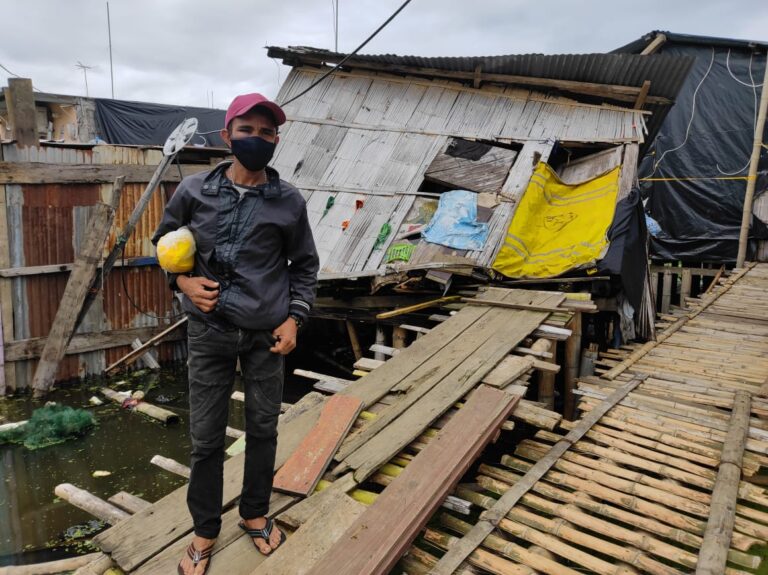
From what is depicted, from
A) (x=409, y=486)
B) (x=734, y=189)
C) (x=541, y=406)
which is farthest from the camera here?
(x=734, y=189)

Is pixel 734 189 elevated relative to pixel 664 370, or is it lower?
elevated

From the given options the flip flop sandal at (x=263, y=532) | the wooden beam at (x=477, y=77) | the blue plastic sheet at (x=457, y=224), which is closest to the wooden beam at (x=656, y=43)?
the wooden beam at (x=477, y=77)

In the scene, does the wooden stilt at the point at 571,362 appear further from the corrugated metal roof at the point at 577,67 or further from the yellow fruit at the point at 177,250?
the yellow fruit at the point at 177,250

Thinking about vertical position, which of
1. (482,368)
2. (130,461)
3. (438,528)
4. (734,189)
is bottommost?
(130,461)

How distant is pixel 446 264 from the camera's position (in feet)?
24.6

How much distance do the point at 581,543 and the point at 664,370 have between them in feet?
11.7

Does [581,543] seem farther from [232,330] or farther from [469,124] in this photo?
[469,124]

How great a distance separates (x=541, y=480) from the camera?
374 centimetres

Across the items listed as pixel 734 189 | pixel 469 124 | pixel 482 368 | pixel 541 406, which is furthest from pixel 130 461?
pixel 734 189

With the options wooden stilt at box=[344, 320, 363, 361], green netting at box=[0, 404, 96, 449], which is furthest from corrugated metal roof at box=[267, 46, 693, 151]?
green netting at box=[0, 404, 96, 449]

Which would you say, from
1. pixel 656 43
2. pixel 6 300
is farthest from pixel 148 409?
pixel 656 43

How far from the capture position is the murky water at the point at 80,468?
550 centimetres

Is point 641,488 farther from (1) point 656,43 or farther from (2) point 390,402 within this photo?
(1) point 656,43

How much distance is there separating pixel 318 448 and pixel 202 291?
1584mm
